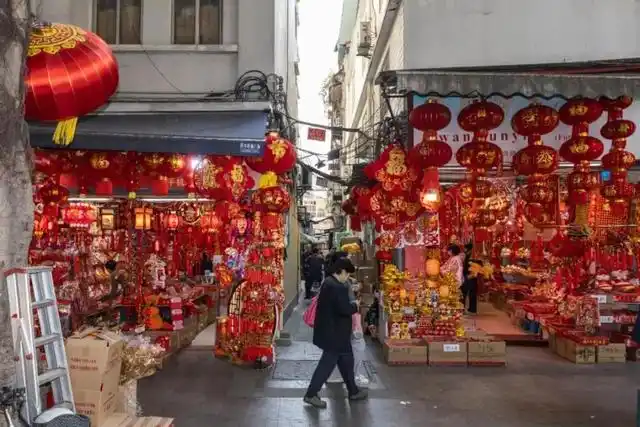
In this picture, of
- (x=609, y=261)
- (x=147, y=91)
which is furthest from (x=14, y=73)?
(x=609, y=261)

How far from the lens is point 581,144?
8898 mm

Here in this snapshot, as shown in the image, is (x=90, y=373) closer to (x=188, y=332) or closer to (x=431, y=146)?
(x=431, y=146)

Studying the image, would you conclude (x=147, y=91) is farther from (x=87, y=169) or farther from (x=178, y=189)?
(x=178, y=189)

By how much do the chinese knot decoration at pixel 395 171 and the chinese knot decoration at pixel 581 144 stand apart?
8.59ft

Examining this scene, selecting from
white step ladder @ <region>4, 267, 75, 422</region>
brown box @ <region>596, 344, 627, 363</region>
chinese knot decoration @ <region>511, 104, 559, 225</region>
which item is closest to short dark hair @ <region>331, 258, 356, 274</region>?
chinese knot decoration @ <region>511, 104, 559, 225</region>

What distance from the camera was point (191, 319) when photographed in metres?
12.6

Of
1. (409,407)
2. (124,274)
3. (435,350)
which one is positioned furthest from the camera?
(124,274)

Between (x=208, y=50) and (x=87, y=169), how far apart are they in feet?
10.2

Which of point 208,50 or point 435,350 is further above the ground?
point 208,50

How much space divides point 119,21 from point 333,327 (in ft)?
23.1

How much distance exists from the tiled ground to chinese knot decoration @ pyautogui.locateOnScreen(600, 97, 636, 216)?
9.96ft

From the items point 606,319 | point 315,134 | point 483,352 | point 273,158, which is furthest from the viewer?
point 315,134

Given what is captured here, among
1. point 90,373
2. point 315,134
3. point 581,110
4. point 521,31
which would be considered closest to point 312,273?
point 315,134

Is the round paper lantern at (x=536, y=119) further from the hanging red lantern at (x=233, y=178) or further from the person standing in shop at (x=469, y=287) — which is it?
the person standing in shop at (x=469, y=287)
